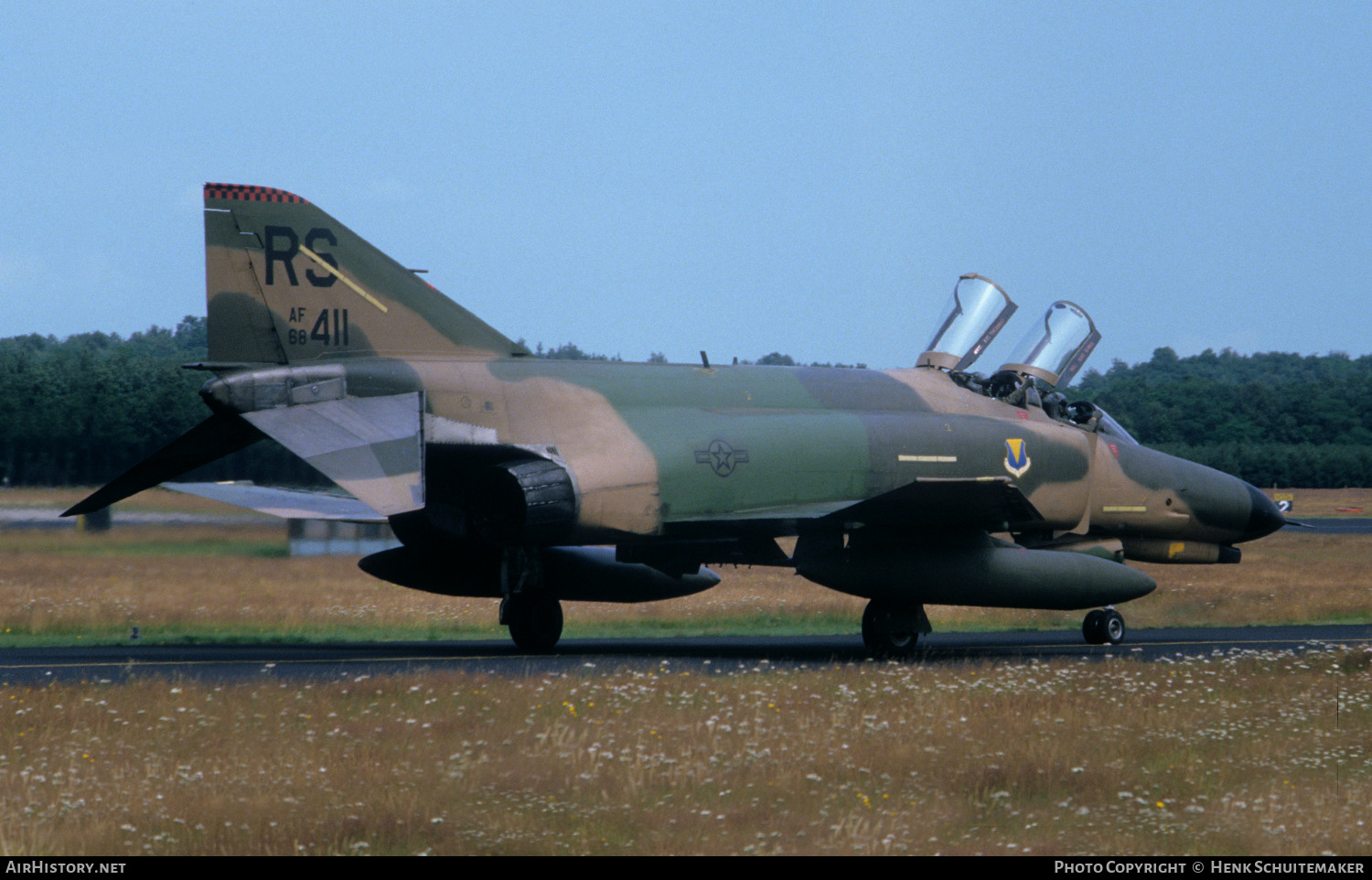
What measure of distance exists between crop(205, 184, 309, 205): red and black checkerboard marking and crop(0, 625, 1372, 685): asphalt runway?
4939 mm

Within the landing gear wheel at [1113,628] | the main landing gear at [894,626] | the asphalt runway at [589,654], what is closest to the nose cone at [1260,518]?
the asphalt runway at [589,654]

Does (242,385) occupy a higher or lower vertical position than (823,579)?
higher

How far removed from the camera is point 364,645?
1777 centimetres

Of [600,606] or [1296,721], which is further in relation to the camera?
[600,606]

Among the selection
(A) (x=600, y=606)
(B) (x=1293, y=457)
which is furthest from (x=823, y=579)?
(B) (x=1293, y=457)

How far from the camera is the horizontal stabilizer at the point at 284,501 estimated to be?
17922 millimetres

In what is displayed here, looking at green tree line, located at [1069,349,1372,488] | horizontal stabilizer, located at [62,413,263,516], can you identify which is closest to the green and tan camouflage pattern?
horizontal stabilizer, located at [62,413,263,516]

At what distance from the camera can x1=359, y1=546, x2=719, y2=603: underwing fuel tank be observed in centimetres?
1731

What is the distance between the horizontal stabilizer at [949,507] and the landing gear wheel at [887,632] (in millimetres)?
1092

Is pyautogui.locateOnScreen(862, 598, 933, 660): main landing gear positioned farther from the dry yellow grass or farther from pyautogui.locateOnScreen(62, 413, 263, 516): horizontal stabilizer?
pyautogui.locateOnScreen(62, 413, 263, 516): horizontal stabilizer

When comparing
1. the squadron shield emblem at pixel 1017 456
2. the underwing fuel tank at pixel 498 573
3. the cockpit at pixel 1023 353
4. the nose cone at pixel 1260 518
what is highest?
the cockpit at pixel 1023 353

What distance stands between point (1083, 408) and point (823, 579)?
563 cm

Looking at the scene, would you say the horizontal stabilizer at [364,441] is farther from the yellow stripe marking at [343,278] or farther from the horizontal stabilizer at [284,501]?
the horizontal stabilizer at [284,501]
